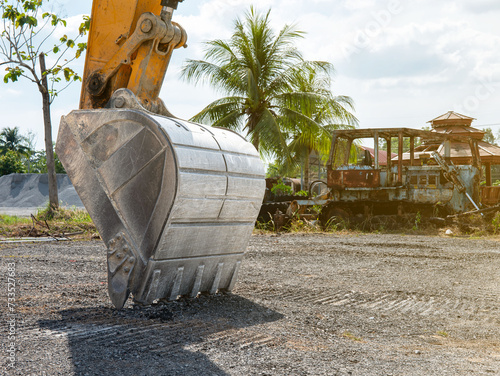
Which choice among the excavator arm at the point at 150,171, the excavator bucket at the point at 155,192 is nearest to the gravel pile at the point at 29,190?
the excavator arm at the point at 150,171

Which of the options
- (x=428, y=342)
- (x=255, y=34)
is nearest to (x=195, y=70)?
(x=255, y=34)

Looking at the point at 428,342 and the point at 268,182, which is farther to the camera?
the point at 268,182

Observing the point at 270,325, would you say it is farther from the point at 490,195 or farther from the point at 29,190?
the point at 29,190

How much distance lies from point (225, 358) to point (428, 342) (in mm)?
1289

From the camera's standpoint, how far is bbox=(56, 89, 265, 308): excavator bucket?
3.47m

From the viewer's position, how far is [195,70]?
20953 millimetres

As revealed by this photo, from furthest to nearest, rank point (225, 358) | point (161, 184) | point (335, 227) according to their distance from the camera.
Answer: point (335, 227), point (161, 184), point (225, 358)

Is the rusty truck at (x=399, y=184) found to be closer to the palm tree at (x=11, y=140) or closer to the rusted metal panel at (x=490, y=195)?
the rusted metal panel at (x=490, y=195)

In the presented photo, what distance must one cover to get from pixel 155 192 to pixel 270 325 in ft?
3.62

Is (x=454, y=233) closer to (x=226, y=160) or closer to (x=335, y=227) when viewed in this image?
(x=335, y=227)

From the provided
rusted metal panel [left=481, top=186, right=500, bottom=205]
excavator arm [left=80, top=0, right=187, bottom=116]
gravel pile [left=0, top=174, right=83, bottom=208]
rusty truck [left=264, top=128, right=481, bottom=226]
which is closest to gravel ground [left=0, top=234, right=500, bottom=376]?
excavator arm [left=80, top=0, right=187, bottom=116]

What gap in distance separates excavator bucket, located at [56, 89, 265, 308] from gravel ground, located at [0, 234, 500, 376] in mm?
249

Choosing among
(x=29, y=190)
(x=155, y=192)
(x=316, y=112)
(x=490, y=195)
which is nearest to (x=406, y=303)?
(x=155, y=192)

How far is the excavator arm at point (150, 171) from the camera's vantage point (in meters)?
3.49
